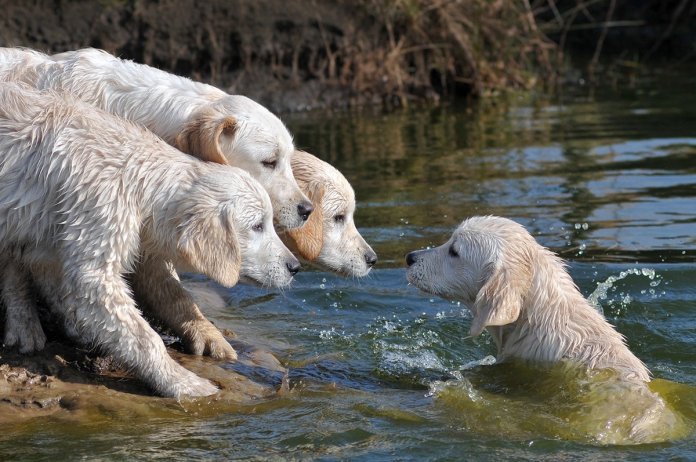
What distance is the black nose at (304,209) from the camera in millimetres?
7008

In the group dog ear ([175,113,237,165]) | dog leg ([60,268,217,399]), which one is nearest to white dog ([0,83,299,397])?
dog leg ([60,268,217,399])

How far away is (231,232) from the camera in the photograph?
6.13 metres

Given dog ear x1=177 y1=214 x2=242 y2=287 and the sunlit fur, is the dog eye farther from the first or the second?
dog ear x1=177 y1=214 x2=242 y2=287

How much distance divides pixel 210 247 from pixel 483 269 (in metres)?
1.69

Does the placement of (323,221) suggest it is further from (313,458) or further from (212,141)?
(313,458)

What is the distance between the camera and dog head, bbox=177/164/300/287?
6078 mm

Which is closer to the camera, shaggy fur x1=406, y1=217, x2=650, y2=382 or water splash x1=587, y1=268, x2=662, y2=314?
shaggy fur x1=406, y1=217, x2=650, y2=382

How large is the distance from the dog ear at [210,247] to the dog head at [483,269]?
4.81 feet

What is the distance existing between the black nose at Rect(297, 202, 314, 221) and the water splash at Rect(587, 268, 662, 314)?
2362 mm

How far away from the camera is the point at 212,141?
22.0 feet

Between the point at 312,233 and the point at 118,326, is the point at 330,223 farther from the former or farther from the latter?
the point at 118,326

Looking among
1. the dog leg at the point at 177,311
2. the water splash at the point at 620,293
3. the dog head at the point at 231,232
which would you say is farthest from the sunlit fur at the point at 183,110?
the water splash at the point at 620,293

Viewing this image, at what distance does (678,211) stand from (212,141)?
17.9 ft

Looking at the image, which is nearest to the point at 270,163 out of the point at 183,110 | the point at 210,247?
the point at 183,110
